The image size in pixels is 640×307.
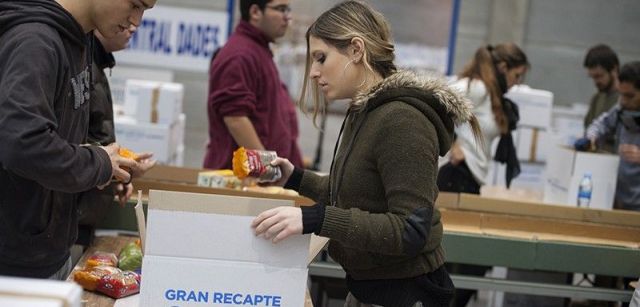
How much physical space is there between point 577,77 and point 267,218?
6778mm

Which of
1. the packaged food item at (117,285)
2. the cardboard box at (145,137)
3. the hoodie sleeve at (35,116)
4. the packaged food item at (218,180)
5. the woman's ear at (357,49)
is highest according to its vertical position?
the woman's ear at (357,49)

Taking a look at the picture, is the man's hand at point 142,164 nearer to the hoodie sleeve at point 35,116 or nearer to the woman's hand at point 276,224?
the hoodie sleeve at point 35,116

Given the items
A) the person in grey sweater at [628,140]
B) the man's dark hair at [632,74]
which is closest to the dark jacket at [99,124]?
the person in grey sweater at [628,140]

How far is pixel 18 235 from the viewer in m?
1.78

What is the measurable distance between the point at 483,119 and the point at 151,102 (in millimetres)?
2003

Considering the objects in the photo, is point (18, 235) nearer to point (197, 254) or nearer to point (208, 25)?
point (197, 254)

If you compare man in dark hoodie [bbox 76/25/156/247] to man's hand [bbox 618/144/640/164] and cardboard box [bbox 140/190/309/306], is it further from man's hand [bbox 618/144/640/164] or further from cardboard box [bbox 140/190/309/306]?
man's hand [bbox 618/144/640/164]

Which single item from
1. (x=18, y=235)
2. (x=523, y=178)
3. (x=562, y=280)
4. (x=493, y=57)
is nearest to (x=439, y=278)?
(x=18, y=235)

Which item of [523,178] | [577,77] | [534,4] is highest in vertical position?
[534,4]

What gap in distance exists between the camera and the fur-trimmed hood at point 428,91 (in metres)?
1.90

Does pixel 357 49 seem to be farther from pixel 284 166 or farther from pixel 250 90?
pixel 250 90

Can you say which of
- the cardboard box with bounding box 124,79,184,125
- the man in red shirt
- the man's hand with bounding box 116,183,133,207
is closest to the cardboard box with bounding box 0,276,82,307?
the man's hand with bounding box 116,183,133,207

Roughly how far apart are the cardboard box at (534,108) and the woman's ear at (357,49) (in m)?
4.43

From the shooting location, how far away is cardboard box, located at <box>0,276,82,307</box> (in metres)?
0.98
